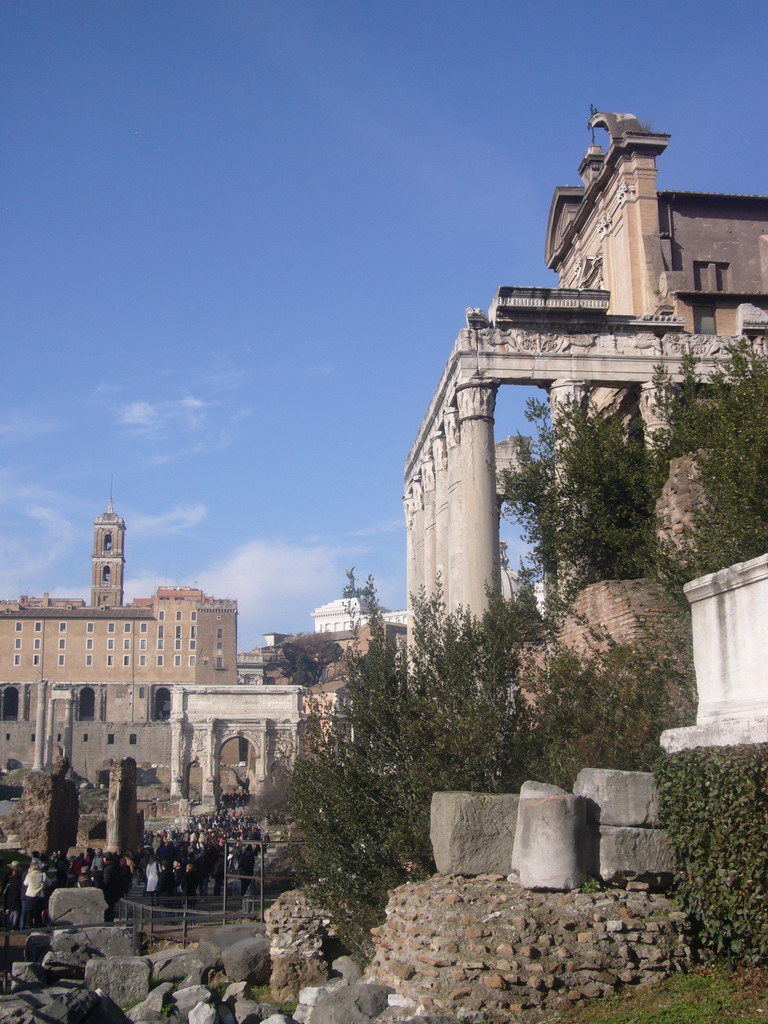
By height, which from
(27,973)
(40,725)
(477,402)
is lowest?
(27,973)

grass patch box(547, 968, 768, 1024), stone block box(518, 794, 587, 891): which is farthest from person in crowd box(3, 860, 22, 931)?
grass patch box(547, 968, 768, 1024)

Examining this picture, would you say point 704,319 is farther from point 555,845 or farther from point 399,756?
point 555,845

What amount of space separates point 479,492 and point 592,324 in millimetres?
4021

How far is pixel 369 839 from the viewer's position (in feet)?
33.3

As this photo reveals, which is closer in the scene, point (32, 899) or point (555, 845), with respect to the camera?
point (555, 845)

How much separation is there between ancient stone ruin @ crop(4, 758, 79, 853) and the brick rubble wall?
1960 cm

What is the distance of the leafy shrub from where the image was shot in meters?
6.23

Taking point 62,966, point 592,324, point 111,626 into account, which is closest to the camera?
point 62,966

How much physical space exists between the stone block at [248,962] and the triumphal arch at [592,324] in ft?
22.0

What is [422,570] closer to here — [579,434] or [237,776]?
[579,434]

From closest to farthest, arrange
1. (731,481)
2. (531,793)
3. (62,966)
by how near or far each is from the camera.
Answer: (531,793)
(62,966)
(731,481)

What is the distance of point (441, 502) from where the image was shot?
896 inches

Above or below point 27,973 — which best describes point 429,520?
above

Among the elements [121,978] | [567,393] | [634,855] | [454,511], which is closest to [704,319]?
[567,393]
